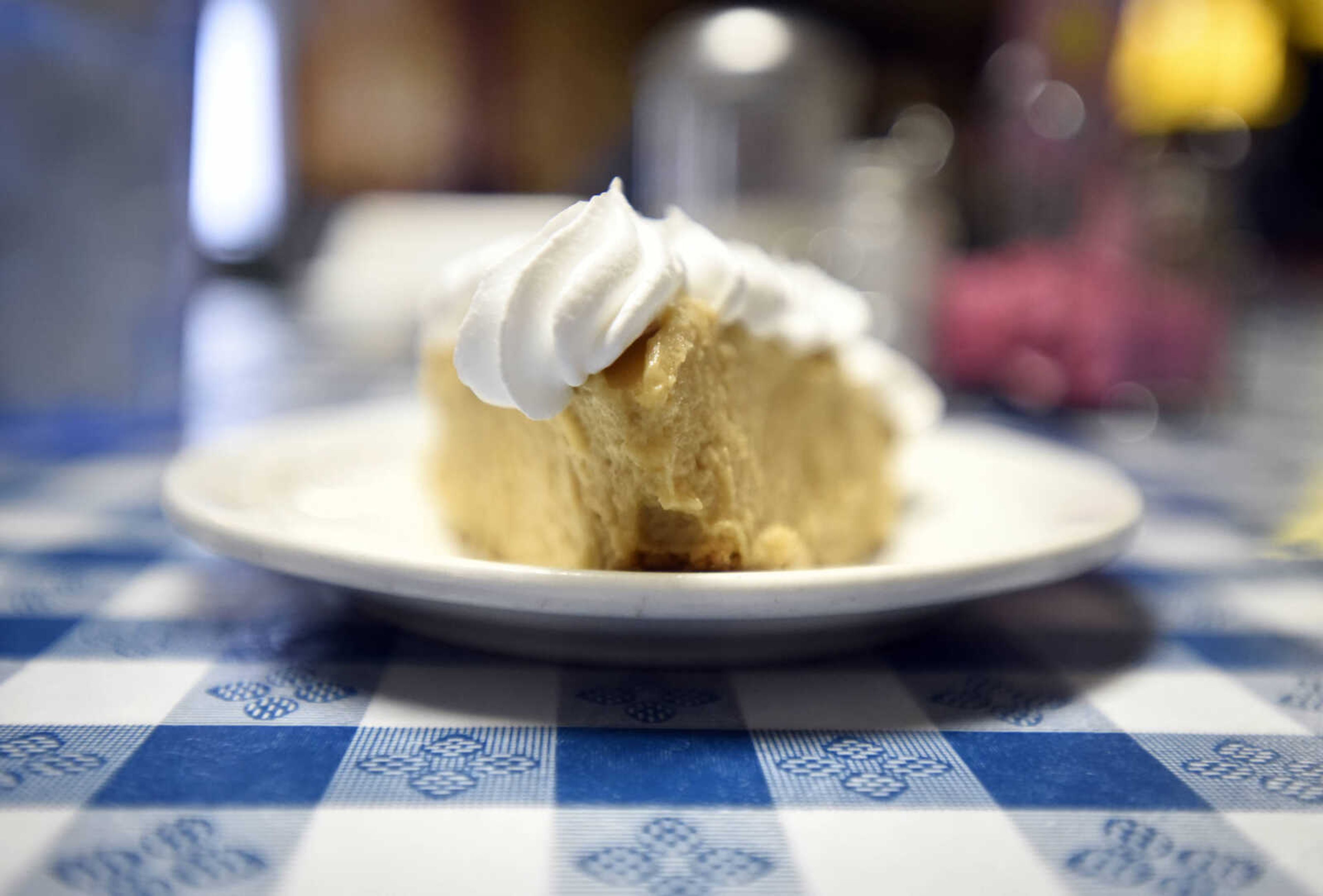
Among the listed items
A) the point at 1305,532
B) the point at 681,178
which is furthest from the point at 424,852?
the point at 681,178

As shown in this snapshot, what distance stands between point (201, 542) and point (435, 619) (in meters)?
0.19

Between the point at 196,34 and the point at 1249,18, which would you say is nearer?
the point at 196,34

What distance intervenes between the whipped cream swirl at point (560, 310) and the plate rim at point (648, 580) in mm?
123

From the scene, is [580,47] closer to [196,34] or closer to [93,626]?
[196,34]

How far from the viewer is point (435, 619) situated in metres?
Answer: 0.75

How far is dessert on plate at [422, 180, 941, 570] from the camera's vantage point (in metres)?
0.69

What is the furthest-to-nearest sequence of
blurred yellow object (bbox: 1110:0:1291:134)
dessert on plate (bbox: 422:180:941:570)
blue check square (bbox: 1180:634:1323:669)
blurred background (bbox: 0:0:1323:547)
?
blurred yellow object (bbox: 1110:0:1291:134), blurred background (bbox: 0:0:1323:547), blue check square (bbox: 1180:634:1323:669), dessert on plate (bbox: 422:180:941:570)

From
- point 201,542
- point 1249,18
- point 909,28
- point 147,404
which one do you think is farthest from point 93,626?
point 909,28

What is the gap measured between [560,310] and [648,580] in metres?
0.18

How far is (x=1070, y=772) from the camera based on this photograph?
618mm

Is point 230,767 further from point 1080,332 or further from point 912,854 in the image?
point 1080,332

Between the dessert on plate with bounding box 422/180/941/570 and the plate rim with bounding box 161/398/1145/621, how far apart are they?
5 cm

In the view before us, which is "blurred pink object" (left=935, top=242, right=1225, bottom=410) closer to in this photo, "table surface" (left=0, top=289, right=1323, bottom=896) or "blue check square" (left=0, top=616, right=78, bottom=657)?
"table surface" (left=0, top=289, right=1323, bottom=896)

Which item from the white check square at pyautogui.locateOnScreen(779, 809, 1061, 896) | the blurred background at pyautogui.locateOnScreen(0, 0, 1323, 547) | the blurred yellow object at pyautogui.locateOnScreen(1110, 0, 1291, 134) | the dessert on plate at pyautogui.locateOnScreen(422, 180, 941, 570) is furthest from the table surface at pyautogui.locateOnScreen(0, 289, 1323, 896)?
the blurred yellow object at pyautogui.locateOnScreen(1110, 0, 1291, 134)
